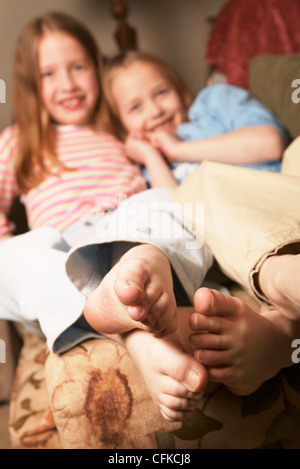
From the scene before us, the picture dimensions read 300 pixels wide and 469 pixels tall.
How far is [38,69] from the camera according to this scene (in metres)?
0.69

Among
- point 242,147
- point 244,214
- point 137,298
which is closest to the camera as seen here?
point 137,298

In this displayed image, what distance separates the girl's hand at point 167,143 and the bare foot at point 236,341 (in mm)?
358

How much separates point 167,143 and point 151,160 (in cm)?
4

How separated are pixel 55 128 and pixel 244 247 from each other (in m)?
0.45

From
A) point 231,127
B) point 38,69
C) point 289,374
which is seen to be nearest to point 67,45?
point 38,69

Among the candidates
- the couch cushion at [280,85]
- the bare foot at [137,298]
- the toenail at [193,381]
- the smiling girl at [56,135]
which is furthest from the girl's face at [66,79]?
the toenail at [193,381]

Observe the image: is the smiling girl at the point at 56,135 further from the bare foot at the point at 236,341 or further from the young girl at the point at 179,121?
the bare foot at the point at 236,341

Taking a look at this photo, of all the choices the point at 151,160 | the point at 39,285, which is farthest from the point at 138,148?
the point at 39,285

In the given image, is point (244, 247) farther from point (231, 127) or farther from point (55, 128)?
point (55, 128)

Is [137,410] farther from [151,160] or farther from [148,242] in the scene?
[151,160]

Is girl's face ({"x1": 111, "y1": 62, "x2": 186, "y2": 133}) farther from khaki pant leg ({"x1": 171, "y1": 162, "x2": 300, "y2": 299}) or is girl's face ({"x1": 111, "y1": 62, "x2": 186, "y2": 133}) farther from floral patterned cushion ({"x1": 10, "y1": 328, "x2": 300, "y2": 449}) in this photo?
floral patterned cushion ({"x1": 10, "y1": 328, "x2": 300, "y2": 449})

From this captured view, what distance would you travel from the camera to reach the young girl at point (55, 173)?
0.43 metres

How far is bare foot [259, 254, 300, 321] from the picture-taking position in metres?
0.32

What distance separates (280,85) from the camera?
65 centimetres
